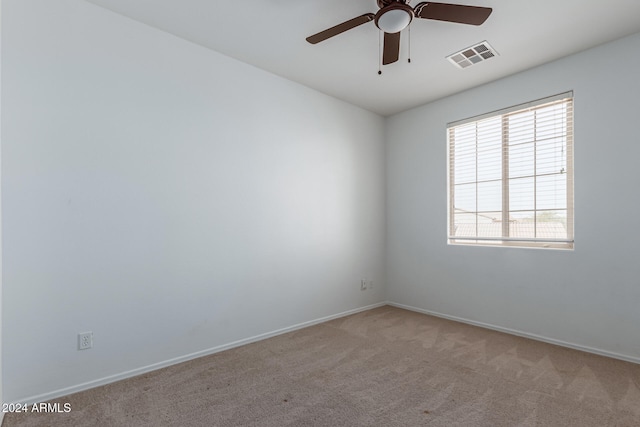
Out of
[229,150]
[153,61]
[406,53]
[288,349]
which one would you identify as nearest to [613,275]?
[406,53]

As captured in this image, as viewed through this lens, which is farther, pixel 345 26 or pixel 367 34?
pixel 367 34

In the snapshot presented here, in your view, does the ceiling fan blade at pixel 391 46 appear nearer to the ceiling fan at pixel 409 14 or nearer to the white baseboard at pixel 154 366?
the ceiling fan at pixel 409 14

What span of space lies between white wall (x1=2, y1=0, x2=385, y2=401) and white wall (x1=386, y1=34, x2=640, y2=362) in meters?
1.42

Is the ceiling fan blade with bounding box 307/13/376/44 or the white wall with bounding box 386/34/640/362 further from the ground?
the ceiling fan blade with bounding box 307/13/376/44

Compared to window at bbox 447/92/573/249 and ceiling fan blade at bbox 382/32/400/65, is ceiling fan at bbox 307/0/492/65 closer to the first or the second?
ceiling fan blade at bbox 382/32/400/65

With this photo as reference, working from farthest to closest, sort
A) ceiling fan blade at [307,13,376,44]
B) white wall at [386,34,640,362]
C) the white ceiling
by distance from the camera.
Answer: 1. white wall at [386,34,640,362]
2. the white ceiling
3. ceiling fan blade at [307,13,376,44]

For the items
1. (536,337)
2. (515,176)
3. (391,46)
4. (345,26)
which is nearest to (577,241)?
(515,176)

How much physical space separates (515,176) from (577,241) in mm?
838

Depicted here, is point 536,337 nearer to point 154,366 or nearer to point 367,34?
point 367,34

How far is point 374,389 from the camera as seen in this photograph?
222cm

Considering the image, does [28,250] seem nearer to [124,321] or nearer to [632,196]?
[124,321]

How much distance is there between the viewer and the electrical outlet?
2.20 meters

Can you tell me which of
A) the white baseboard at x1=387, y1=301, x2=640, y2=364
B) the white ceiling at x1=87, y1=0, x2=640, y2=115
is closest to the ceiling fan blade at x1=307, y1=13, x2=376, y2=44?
the white ceiling at x1=87, y1=0, x2=640, y2=115

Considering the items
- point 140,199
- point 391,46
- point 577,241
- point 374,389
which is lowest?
point 374,389
